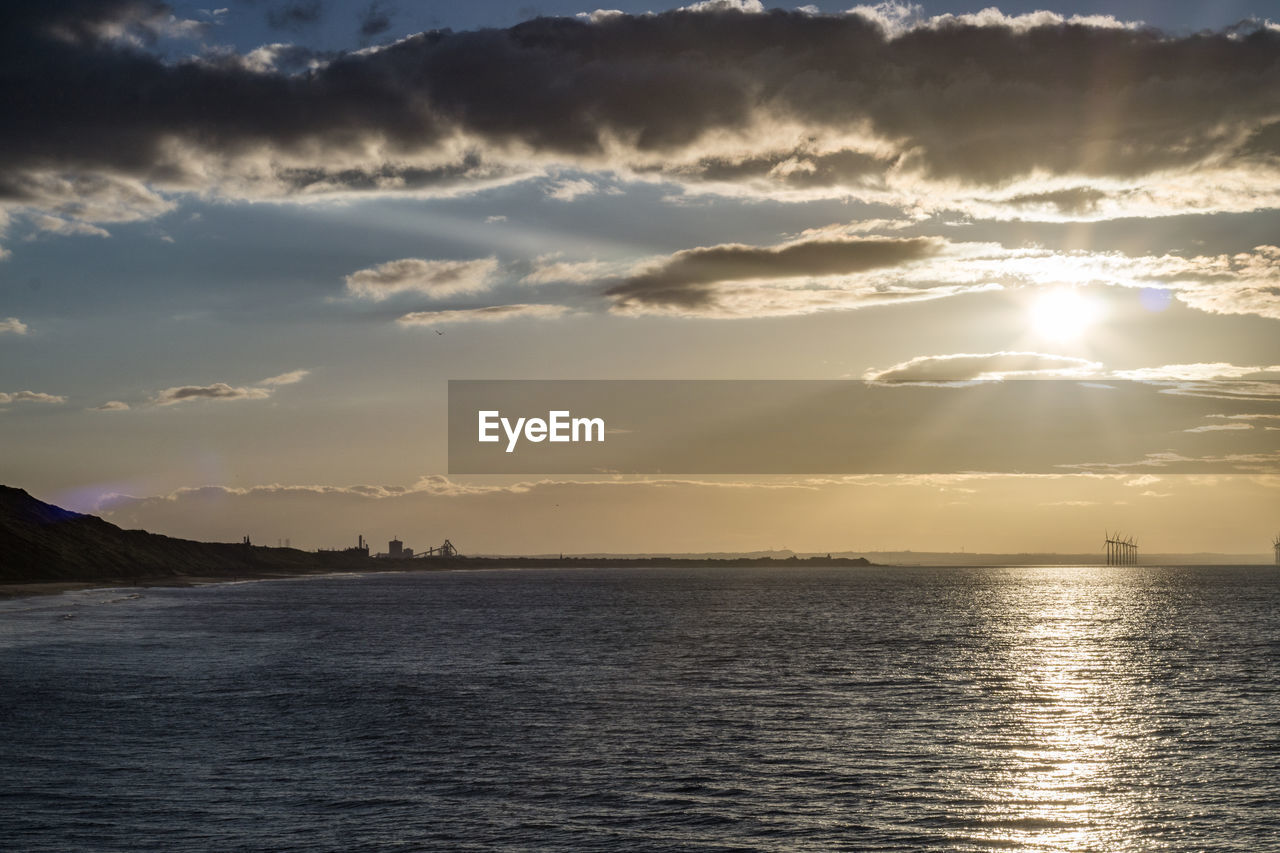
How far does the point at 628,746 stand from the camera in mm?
50719

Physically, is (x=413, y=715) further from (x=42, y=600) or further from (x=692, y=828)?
(x=42, y=600)

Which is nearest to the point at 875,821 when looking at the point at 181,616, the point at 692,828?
the point at 692,828

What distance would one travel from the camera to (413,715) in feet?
197

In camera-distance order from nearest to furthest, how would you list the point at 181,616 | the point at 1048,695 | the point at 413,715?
the point at 413,715 < the point at 1048,695 < the point at 181,616

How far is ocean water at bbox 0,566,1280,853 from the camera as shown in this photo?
120 ft

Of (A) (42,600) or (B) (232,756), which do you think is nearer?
(B) (232,756)

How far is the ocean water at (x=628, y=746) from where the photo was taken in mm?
36500

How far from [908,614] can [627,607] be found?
47.8 m

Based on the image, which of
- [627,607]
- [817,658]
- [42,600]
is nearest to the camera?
[817,658]

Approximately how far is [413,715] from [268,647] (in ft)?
147

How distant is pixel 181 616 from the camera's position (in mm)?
139250

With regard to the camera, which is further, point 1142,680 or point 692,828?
point 1142,680

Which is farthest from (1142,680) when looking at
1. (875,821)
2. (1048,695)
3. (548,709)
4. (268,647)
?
(268,647)

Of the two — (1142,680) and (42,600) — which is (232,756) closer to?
(1142,680)
